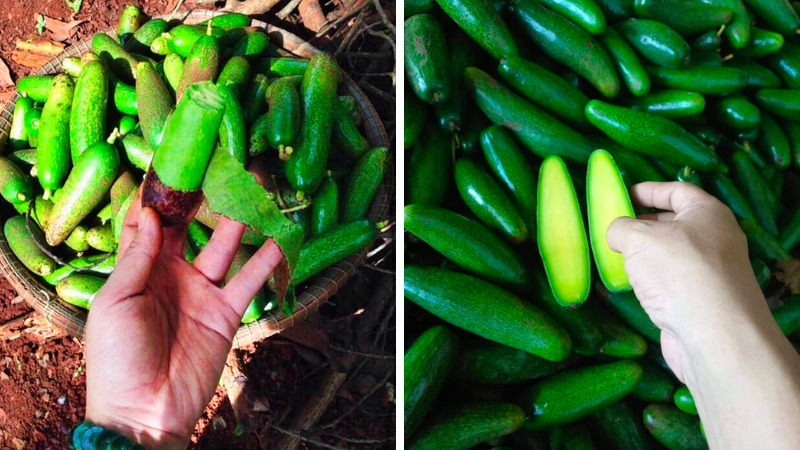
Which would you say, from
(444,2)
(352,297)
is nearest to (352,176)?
(352,297)

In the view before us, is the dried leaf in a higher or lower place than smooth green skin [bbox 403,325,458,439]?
lower

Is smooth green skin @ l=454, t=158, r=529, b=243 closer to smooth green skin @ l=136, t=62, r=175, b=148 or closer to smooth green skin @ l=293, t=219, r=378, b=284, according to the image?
smooth green skin @ l=293, t=219, r=378, b=284

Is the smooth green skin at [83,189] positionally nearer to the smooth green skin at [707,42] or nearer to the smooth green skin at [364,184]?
the smooth green skin at [364,184]

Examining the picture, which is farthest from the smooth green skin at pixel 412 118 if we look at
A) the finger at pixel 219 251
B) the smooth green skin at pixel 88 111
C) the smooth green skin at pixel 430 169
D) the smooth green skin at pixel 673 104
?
the smooth green skin at pixel 88 111

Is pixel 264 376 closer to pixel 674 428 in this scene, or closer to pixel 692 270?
pixel 674 428

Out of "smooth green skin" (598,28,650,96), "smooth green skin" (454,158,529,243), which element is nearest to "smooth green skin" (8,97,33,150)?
"smooth green skin" (454,158,529,243)

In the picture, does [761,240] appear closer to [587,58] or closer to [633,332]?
[633,332]
